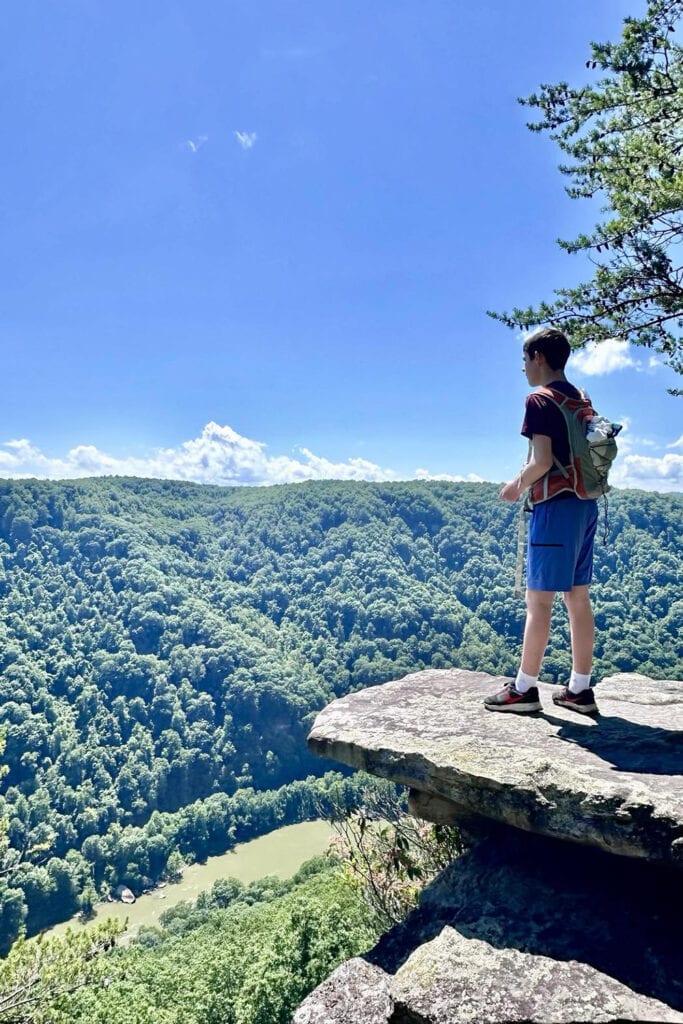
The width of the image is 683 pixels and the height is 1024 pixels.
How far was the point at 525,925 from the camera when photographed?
11.2 feet

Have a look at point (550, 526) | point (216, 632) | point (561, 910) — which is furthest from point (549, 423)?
point (216, 632)

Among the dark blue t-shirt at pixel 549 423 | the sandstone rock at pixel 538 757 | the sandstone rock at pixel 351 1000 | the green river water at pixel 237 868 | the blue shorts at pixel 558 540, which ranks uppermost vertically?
the dark blue t-shirt at pixel 549 423

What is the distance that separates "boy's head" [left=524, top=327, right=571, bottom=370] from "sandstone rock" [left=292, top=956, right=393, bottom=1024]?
4146 mm

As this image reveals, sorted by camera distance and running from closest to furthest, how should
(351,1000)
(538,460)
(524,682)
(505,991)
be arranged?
(505,991), (351,1000), (538,460), (524,682)

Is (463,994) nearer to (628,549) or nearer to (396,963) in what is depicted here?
(396,963)

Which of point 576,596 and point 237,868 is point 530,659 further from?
point 237,868

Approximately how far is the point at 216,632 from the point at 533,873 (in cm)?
9882

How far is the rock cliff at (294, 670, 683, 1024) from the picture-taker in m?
2.91

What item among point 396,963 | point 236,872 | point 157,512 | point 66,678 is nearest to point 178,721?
point 66,678

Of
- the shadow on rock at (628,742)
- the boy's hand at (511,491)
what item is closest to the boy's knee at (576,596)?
the boy's hand at (511,491)

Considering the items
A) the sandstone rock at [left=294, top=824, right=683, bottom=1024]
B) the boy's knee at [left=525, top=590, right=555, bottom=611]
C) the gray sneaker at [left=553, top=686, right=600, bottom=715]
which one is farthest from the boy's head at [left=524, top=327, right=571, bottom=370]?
the sandstone rock at [left=294, top=824, right=683, bottom=1024]

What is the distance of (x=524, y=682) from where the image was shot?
4.29 meters

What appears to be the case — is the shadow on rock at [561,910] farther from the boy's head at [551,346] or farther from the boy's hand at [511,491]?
the boy's head at [551,346]

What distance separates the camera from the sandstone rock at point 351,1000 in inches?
Result: 137
